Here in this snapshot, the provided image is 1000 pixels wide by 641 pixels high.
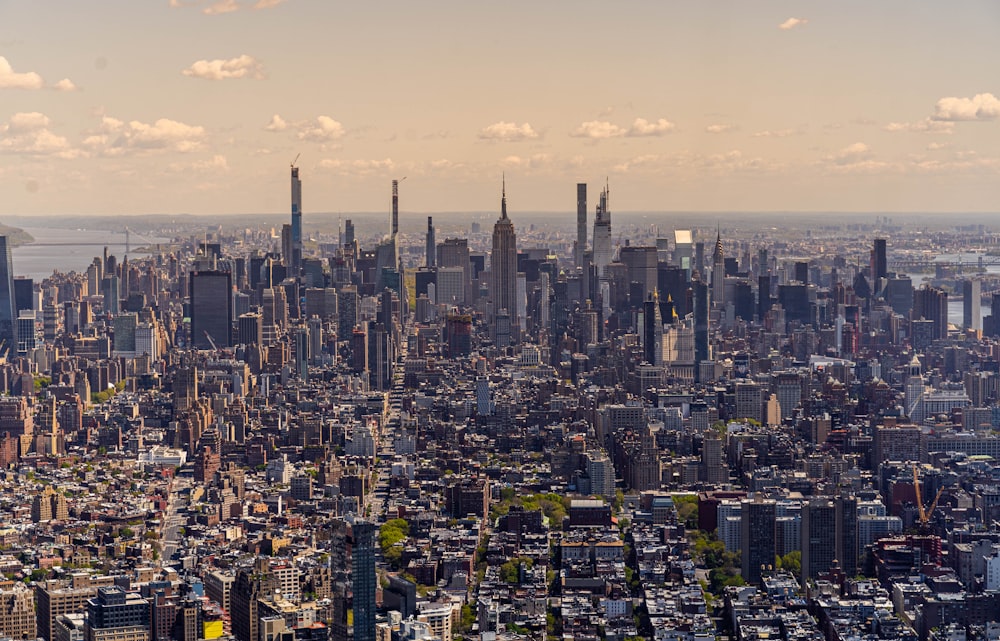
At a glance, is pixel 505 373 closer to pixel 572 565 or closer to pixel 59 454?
pixel 59 454

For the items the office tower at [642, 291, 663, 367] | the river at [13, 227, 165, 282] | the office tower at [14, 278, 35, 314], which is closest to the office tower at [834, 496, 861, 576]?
the office tower at [642, 291, 663, 367]

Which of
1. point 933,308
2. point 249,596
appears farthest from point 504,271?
point 249,596

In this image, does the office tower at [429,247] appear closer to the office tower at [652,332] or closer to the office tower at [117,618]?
the office tower at [652,332]

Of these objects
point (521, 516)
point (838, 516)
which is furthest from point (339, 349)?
point (838, 516)

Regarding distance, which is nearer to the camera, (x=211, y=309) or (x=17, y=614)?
(x=17, y=614)

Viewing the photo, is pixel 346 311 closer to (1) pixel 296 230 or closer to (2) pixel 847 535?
(1) pixel 296 230

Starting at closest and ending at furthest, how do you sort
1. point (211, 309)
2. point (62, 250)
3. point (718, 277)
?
point (211, 309) → point (718, 277) → point (62, 250)
